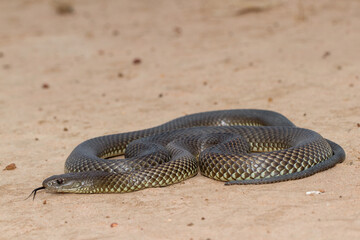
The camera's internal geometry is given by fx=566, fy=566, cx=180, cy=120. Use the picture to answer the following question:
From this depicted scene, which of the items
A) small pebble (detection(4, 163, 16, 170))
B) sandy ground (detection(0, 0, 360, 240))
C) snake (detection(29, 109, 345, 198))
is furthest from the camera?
small pebble (detection(4, 163, 16, 170))

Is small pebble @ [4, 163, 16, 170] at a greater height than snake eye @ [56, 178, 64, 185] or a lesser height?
lesser

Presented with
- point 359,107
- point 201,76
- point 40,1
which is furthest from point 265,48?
point 40,1

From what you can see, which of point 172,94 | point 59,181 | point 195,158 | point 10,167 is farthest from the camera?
point 172,94

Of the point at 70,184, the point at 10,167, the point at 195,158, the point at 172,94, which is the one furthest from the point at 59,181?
the point at 172,94

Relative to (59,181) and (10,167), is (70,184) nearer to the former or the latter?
(59,181)

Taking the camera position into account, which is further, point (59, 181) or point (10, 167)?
point (10, 167)

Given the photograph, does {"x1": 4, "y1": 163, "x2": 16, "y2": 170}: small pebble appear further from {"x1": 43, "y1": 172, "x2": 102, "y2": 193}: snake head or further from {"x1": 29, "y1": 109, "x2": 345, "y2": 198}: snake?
{"x1": 43, "y1": 172, "x2": 102, "y2": 193}: snake head

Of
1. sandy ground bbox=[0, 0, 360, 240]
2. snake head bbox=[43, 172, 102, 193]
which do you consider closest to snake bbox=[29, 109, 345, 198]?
snake head bbox=[43, 172, 102, 193]
